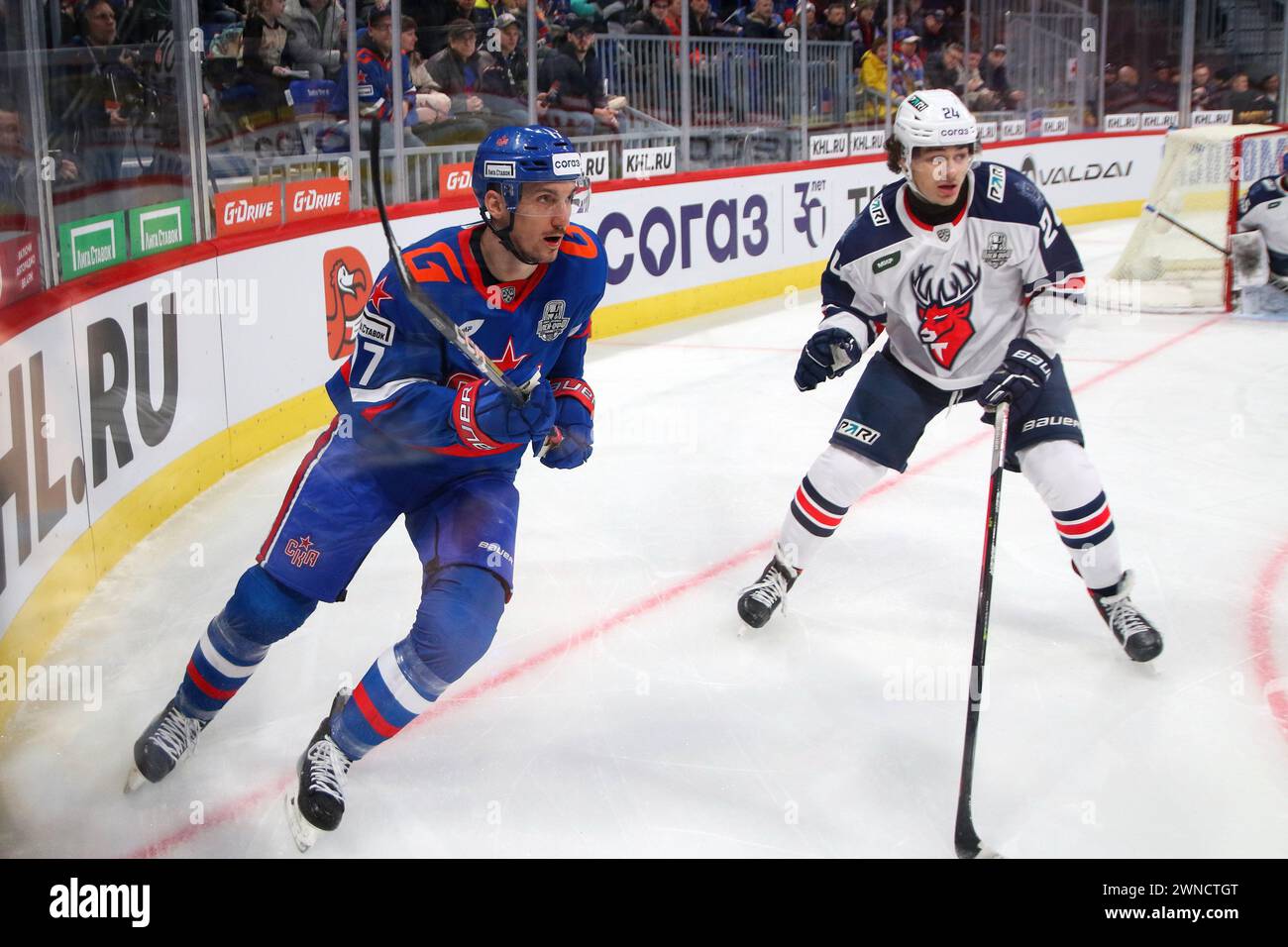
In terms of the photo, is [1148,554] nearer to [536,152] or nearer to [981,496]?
[981,496]

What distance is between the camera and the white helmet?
298 centimetres

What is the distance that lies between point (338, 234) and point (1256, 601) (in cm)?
371

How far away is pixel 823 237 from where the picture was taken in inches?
378

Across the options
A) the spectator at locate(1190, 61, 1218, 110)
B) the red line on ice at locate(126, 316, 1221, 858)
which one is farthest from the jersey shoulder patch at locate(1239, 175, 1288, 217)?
the spectator at locate(1190, 61, 1218, 110)

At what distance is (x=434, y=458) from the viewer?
2.56 meters

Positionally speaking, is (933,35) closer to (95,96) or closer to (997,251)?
(95,96)

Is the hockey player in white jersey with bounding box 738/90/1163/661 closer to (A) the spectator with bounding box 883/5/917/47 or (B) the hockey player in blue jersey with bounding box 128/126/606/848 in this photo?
(B) the hockey player in blue jersey with bounding box 128/126/606/848

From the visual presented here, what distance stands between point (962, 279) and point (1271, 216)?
5.22m

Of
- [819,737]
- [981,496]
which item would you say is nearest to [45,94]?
[819,737]

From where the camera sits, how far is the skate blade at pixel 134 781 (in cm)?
263

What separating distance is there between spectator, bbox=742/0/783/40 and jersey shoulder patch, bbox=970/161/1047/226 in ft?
21.8

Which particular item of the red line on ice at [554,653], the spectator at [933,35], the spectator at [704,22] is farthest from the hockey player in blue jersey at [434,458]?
the spectator at [933,35]

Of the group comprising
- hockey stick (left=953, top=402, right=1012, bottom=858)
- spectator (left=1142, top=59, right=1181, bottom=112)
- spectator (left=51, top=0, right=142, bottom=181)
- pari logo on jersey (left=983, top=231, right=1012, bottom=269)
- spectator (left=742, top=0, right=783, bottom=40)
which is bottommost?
hockey stick (left=953, top=402, right=1012, bottom=858)
